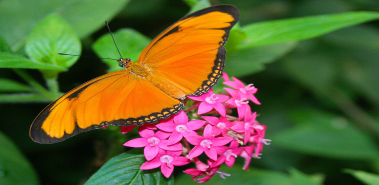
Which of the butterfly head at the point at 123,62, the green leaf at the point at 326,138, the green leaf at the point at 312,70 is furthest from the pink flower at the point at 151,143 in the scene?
the green leaf at the point at 312,70

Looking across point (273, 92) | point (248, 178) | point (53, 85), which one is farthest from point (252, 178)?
point (53, 85)

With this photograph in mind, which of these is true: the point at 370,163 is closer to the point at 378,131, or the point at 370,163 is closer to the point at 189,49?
the point at 378,131

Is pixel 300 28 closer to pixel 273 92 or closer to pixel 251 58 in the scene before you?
pixel 251 58

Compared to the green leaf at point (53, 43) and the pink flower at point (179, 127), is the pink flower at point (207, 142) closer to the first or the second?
the pink flower at point (179, 127)

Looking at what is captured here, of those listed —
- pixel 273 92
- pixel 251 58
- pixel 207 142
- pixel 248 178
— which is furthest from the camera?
pixel 273 92

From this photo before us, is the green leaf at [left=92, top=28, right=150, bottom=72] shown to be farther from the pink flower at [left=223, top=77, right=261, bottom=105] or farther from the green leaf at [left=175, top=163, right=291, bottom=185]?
the green leaf at [left=175, top=163, right=291, bottom=185]
